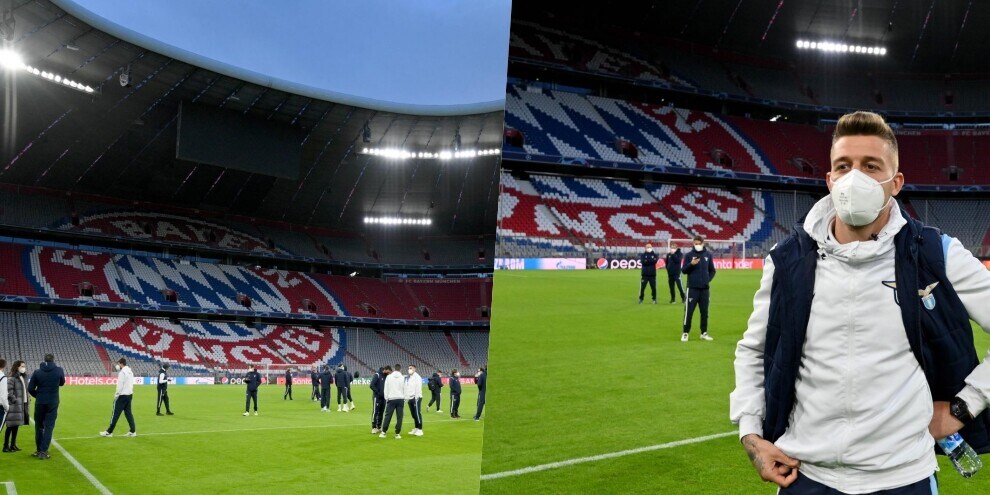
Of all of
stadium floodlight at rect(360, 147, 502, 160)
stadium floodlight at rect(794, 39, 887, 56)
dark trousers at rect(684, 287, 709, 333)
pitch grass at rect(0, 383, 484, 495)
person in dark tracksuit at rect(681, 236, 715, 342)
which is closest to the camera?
stadium floodlight at rect(360, 147, 502, 160)

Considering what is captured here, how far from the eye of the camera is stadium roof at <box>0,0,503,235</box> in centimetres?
273

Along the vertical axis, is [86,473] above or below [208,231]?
below

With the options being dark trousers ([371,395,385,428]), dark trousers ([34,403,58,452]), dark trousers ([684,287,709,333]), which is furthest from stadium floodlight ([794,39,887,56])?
dark trousers ([34,403,58,452])

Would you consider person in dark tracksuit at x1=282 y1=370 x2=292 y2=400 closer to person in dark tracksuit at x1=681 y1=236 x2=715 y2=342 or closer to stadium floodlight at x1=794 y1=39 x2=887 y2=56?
person in dark tracksuit at x1=681 y1=236 x2=715 y2=342

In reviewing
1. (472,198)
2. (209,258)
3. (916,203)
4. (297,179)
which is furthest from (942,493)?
(916,203)

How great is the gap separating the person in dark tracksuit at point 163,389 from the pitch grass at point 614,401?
1.81 m

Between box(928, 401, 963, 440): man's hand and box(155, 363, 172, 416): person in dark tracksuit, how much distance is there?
114 inches

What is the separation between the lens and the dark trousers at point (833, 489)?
129 centimetres

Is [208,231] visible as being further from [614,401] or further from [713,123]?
[713,123]

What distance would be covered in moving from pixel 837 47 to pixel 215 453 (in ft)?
84.7

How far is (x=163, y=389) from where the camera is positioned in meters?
3.49

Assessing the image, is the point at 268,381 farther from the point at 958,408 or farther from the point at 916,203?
the point at 916,203

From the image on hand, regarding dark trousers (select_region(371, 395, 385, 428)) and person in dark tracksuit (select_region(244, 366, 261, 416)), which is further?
dark trousers (select_region(371, 395, 385, 428))

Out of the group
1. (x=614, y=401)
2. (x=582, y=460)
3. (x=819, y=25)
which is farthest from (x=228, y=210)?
(x=819, y=25)
